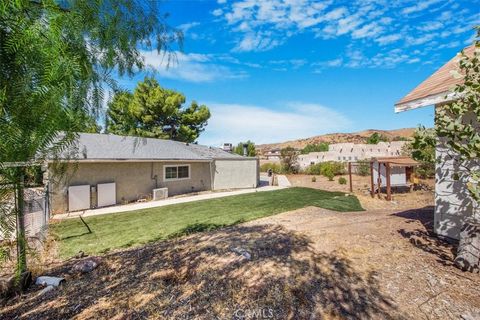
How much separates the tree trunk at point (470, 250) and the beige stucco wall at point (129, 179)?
10.8 m

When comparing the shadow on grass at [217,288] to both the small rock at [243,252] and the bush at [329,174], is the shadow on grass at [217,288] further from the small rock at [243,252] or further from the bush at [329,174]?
the bush at [329,174]

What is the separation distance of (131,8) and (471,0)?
27.4 feet

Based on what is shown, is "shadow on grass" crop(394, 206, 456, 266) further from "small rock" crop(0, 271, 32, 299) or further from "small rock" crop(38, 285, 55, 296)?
"small rock" crop(0, 271, 32, 299)

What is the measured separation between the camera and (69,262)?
15.7 ft

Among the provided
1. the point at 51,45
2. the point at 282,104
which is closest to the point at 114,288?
the point at 51,45

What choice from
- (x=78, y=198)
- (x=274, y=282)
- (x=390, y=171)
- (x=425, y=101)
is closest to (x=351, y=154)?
(x=390, y=171)

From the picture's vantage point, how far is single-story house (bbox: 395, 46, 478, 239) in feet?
14.7

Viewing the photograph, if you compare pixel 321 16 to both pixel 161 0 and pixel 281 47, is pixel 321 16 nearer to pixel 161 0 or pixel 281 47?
pixel 281 47

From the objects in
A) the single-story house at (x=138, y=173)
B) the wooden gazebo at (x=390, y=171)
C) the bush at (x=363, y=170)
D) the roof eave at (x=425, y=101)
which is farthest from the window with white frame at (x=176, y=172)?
the bush at (x=363, y=170)

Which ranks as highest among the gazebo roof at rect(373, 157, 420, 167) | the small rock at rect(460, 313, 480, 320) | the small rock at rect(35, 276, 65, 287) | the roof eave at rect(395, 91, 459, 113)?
the roof eave at rect(395, 91, 459, 113)

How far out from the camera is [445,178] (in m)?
4.81

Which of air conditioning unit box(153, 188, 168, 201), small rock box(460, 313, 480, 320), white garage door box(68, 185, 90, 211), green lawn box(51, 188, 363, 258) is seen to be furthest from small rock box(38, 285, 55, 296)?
air conditioning unit box(153, 188, 168, 201)

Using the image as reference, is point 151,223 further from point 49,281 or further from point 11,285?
point 11,285

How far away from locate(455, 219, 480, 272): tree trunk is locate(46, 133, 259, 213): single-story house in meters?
A: 7.97
